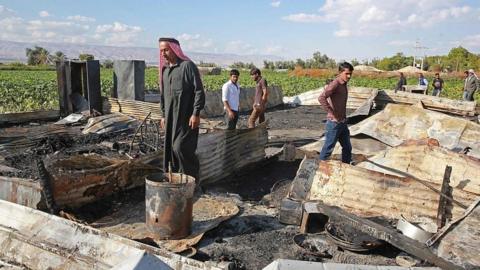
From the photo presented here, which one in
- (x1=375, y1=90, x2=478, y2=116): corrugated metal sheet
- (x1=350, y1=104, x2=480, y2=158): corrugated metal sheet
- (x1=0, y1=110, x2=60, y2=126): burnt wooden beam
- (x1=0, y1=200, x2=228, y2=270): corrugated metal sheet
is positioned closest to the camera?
(x1=0, y1=200, x2=228, y2=270): corrugated metal sheet

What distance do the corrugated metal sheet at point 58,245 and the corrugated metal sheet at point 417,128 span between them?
669cm

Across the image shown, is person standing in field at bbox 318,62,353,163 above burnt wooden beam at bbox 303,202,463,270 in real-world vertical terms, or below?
above

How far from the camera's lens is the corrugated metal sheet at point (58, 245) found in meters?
3.81

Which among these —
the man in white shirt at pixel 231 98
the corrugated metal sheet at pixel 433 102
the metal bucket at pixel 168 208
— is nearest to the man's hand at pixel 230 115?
the man in white shirt at pixel 231 98

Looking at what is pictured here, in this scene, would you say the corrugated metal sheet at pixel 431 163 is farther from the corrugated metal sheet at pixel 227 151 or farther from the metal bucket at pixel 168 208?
the metal bucket at pixel 168 208

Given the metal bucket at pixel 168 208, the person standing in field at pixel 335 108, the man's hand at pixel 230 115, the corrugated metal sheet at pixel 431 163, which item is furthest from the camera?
the man's hand at pixel 230 115

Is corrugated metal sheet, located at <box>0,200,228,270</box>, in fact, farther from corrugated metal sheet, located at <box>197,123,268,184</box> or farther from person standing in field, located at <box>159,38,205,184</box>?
corrugated metal sheet, located at <box>197,123,268,184</box>

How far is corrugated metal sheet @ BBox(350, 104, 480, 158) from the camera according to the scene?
29.2ft

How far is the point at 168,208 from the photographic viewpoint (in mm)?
4453

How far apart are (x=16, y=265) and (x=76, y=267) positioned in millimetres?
708

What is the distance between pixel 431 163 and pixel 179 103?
10.9ft

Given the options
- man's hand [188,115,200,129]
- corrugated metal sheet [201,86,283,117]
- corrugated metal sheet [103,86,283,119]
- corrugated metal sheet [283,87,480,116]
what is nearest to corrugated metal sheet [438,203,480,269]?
man's hand [188,115,200,129]

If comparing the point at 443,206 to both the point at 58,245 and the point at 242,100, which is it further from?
the point at 242,100

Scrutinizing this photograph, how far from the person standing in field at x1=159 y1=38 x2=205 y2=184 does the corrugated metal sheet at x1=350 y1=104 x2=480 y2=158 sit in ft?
16.8
